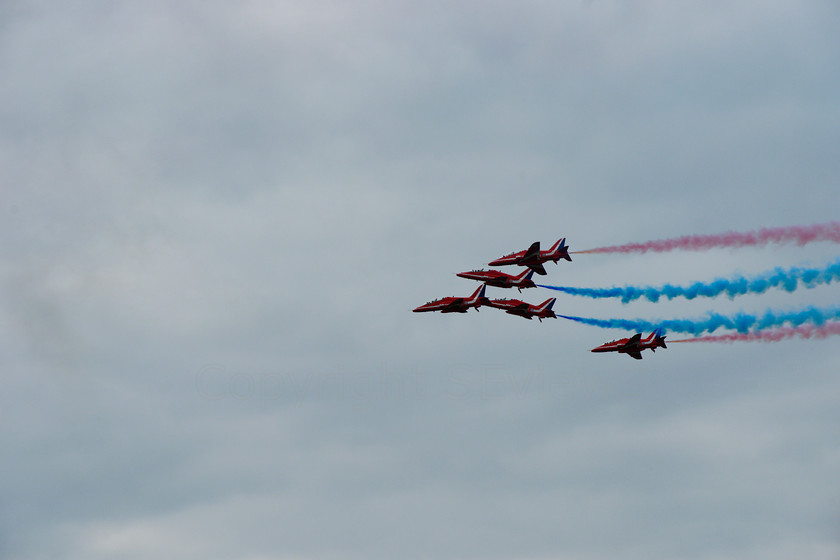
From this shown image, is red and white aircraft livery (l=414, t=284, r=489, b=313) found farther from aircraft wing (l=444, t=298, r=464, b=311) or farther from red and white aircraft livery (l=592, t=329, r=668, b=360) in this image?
red and white aircraft livery (l=592, t=329, r=668, b=360)

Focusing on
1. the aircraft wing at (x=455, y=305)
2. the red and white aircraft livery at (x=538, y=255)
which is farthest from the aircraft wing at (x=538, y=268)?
the aircraft wing at (x=455, y=305)

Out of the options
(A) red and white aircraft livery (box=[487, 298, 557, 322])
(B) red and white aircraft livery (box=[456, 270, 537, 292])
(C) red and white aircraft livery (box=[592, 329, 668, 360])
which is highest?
(B) red and white aircraft livery (box=[456, 270, 537, 292])

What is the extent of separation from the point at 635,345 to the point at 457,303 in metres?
21.8

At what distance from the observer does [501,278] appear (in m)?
148

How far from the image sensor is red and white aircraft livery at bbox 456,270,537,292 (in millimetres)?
148250

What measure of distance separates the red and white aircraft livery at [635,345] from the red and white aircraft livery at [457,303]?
15.0m

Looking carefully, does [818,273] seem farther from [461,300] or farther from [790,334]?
[461,300]

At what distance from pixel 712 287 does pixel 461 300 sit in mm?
31755

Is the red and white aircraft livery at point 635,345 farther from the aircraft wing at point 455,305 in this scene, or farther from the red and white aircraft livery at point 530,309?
the aircraft wing at point 455,305

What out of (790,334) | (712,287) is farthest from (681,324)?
(790,334)

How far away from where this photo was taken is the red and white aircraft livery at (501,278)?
5837 inches

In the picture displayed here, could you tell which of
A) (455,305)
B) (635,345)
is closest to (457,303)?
(455,305)

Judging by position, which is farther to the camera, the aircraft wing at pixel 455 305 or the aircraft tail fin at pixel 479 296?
the aircraft wing at pixel 455 305

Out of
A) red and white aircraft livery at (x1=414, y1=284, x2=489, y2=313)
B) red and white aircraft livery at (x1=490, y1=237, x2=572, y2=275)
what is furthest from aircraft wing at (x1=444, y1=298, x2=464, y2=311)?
red and white aircraft livery at (x1=490, y1=237, x2=572, y2=275)
